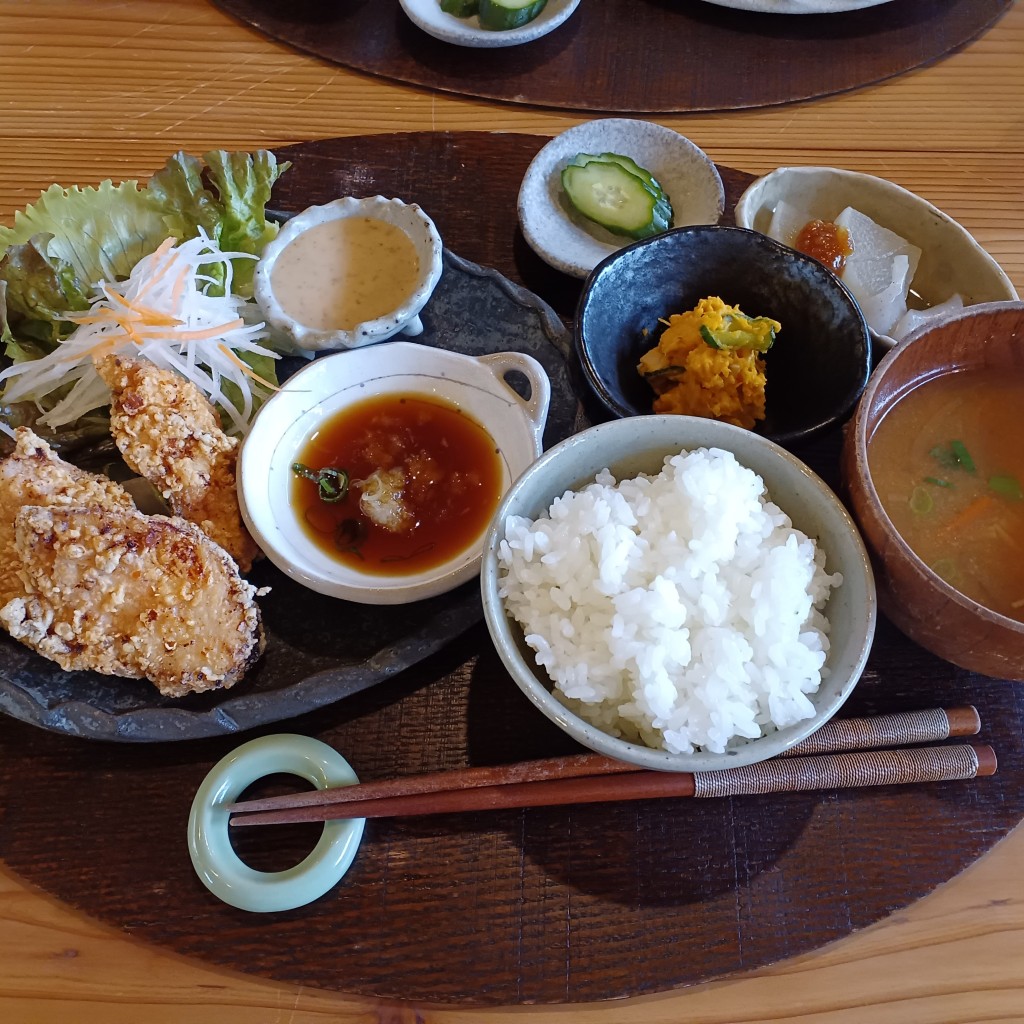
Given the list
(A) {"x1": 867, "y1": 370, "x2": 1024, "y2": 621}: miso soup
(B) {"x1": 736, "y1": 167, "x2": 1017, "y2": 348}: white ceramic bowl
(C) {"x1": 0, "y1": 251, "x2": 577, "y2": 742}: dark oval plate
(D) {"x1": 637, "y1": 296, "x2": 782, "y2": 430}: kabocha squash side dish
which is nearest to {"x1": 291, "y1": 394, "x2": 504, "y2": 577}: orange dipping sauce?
(C) {"x1": 0, "y1": 251, "x2": 577, "y2": 742}: dark oval plate

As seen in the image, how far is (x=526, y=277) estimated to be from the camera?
269cm

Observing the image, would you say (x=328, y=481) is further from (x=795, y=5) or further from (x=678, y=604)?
(x=795, y=5)

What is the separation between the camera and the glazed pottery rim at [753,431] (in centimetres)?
199

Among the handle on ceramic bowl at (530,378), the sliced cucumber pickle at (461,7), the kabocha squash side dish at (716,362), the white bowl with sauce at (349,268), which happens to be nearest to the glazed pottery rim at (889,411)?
the kabocha squash side dish at (716,362)

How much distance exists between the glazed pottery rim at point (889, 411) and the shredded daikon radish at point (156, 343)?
1.70 m

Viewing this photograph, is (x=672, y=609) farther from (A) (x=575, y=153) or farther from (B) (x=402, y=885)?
(A) (x=575, y=153)

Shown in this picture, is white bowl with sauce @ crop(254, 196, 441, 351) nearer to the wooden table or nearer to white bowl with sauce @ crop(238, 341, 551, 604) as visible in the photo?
white bowl with sauce @ crop(238, 341, 551, 604)

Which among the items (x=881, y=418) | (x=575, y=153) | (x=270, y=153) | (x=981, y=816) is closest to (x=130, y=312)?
(x=270, y=153)

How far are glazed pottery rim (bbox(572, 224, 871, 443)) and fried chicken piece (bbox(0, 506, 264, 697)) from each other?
3.45 feet

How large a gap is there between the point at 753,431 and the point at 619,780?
0.95m

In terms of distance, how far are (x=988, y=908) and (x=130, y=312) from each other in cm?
281

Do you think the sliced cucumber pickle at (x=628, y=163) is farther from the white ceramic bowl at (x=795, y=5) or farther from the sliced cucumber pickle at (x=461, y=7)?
the white ceramic bowl at (x=795, y=5)

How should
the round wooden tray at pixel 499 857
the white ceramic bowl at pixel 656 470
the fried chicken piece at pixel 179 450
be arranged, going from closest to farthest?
1. the white ceramic bowl at pixel 656 470
2. the round wooden tray at pixel 499 857
3. the fried chicken piece at pixel 179 450

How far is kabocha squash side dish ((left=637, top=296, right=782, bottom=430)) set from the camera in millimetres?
2141
